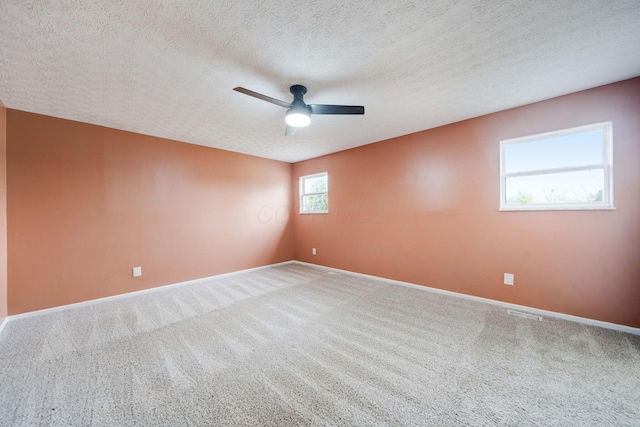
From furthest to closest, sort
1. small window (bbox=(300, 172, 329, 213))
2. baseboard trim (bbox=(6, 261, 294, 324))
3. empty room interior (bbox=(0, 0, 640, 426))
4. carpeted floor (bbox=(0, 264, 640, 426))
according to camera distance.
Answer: small window (bbox=(300, 172, 329, 213)) < baseboard trim (bbox=(6, 261, 294, 324)) < empty room interior (bbox=(0, 0, 640, 426)) < carpeted floor (bbox=(0, 264, 640, 426))

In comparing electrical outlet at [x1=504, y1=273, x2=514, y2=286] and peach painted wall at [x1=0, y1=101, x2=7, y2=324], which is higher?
peach painted wall at [x1=0, y1=101, x2=7, y2=324]

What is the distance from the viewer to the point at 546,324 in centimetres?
250

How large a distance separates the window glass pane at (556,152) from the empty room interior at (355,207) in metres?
0.02

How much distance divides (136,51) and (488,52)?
2786mm

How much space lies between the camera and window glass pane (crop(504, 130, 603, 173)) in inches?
98.9

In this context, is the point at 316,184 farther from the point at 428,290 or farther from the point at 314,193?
the point at 428,290

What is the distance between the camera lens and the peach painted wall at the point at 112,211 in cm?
282

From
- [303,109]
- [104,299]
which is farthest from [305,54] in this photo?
[104,299]

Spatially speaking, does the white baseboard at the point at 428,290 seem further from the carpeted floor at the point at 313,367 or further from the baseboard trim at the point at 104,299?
the carpeted floor at the point at 313,367

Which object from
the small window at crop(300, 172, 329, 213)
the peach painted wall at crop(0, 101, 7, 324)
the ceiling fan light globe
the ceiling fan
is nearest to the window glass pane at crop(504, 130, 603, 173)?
the ceiling fan

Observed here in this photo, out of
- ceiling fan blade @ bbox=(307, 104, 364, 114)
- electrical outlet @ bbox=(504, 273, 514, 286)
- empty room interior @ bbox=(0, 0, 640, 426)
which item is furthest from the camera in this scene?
electrical outlet @ bbox=(504, 273, 514, 286)

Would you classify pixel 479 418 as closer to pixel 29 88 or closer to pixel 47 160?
pixel 29 88

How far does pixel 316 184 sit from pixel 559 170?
12.9 ft

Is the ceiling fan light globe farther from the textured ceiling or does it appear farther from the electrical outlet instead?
the electrical outlet
